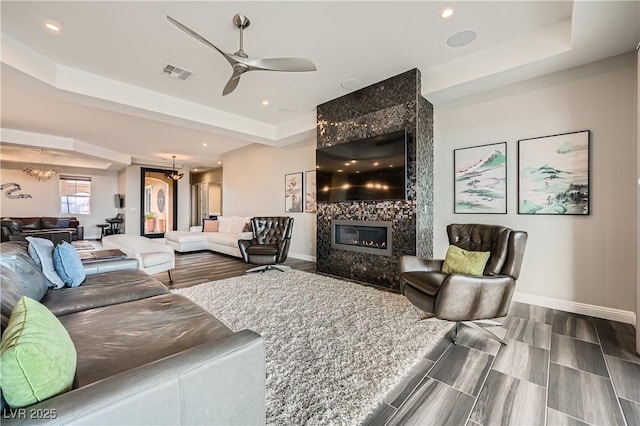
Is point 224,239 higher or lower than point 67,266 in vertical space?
lower

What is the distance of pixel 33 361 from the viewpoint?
0.74 m

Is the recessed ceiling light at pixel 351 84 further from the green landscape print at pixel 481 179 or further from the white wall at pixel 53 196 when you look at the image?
the white wall at pixel 53 196

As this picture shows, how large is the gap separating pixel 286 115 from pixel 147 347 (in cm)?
472

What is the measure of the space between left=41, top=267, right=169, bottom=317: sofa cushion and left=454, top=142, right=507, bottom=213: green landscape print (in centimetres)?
368

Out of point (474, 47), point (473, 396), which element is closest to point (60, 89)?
point (474, 47)

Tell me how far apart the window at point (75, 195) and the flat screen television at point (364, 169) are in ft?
33.2

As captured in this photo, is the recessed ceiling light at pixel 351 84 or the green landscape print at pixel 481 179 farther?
the recessed ceiling light at pixel 351 84

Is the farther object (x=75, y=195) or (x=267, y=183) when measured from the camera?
(x=75, y=195)

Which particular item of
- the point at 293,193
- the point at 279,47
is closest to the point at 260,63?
the point at 279,47

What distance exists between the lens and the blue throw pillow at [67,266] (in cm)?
228

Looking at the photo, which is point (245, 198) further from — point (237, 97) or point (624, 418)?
point (624, 418)

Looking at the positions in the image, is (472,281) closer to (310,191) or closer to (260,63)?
(260,63)

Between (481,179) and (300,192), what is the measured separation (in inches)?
145

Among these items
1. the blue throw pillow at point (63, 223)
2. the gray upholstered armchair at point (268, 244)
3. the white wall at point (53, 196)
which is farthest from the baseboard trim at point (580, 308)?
the white wall at point (53, 196)
